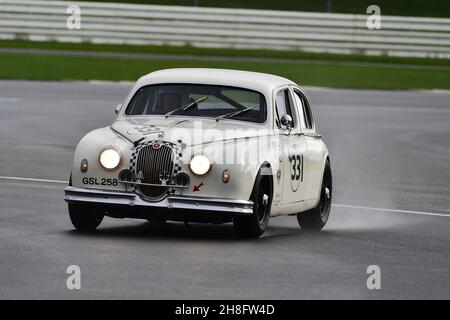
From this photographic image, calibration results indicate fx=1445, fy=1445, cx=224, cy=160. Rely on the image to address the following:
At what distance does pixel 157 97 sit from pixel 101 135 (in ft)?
3.84

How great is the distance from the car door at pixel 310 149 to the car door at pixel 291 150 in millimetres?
120

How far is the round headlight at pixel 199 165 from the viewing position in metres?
11.8

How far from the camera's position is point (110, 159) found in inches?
472

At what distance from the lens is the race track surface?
31.1 feet

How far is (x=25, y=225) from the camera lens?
1278cm

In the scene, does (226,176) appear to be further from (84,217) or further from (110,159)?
(84,217)

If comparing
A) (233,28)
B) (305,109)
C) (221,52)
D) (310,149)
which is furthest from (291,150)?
(233,28)

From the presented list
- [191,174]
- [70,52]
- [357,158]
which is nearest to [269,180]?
[191,174]

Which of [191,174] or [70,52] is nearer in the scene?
[191,174]

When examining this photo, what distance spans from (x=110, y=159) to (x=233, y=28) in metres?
39.4

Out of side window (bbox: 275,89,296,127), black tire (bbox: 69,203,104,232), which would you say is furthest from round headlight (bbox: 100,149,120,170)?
side window (bbox: 275,89,296,127)

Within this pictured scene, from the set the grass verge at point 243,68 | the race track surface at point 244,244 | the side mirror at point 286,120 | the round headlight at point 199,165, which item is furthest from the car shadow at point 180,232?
the grass verge at point 243,68
